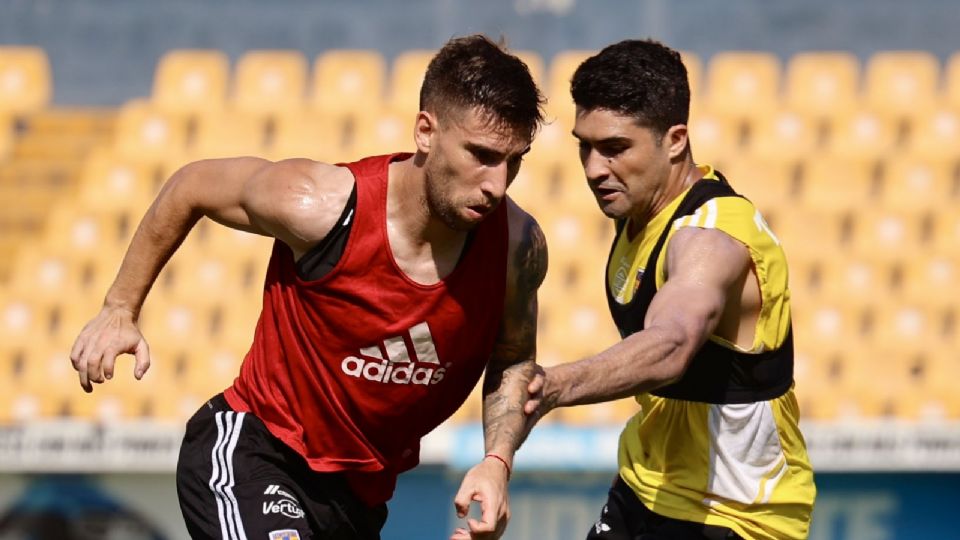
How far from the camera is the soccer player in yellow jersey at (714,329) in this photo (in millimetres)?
4527

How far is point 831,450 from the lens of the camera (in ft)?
28.5

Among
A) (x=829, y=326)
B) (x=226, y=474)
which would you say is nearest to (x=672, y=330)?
(x=226, y=474)

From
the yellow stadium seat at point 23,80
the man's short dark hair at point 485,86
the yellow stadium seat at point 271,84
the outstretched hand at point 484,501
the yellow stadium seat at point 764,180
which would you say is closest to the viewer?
the outstretched hand at point 484,501

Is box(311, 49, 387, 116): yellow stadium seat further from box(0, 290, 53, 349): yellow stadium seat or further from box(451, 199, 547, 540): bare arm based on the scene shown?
box(451, 199, 547, 540): bare arm

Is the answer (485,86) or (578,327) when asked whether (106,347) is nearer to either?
(485,86)

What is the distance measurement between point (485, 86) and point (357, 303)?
2.54 ft

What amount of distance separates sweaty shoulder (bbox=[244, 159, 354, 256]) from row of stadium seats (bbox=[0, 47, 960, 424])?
5638mm

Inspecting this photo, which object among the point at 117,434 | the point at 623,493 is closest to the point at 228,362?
the point at 117,434

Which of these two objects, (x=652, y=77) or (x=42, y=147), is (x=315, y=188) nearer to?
(x=652, y=77)

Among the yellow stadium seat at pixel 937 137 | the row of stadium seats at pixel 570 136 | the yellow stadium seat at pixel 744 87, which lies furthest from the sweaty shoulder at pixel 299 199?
the yellow stadium seat at pixel 937 137

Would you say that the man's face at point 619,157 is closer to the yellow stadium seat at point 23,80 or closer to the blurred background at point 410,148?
the blurred background at point 410,148

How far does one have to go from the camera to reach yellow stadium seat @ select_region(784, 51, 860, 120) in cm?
1148

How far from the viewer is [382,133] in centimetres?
1146

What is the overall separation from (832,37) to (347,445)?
8.27 meters
